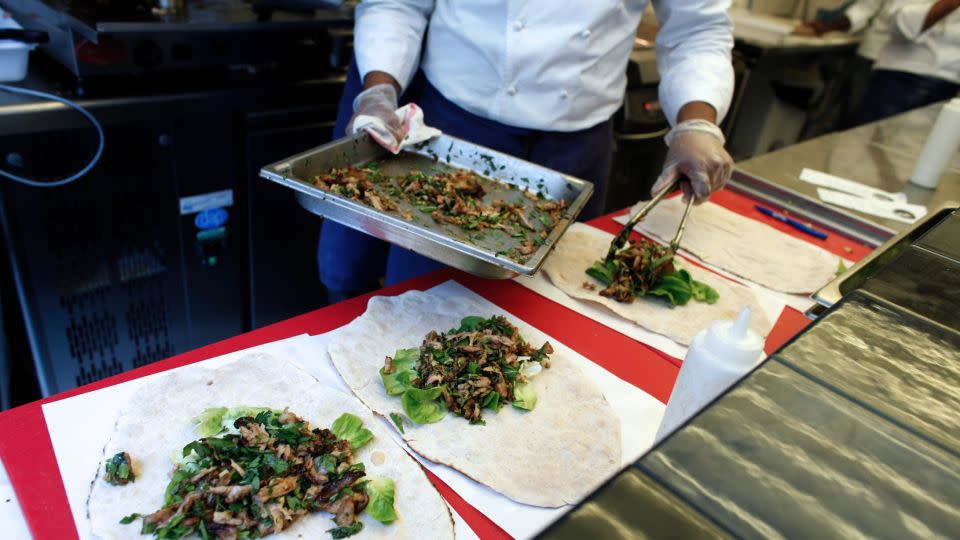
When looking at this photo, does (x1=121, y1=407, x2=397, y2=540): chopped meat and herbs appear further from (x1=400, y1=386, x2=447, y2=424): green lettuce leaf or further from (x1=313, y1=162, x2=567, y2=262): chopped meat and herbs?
(x1=313, y1=162, x2=567, y2=262): chopped meat and herbs

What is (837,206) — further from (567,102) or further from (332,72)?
(332,72)

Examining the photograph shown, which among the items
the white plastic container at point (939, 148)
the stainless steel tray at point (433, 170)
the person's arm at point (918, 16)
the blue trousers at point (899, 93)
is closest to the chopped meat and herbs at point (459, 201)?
the stainless steel tray at point (433, 170)

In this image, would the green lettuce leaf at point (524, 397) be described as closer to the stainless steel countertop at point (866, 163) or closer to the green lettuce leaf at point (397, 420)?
the green lettuce leaf at point (397, 420)

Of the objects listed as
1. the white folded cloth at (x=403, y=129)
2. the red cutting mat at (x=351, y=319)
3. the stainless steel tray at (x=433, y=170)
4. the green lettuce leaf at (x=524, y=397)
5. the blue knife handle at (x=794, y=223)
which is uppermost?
the white folded cloth at (x=403, y=129)

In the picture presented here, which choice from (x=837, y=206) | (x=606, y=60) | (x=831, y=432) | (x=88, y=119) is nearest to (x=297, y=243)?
(x=88, y=119)

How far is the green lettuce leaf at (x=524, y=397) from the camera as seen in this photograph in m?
1.13

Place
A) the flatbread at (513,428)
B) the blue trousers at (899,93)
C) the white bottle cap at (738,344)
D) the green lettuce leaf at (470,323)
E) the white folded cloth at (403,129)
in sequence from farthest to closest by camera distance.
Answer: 1. the blue trousers at (899,93)
2. the white folded cloth at (403,129)
3. the green lettuce leaf at (470,323)
4. the flatbread at (513,428)
5. the white bottle cap at (738,344)

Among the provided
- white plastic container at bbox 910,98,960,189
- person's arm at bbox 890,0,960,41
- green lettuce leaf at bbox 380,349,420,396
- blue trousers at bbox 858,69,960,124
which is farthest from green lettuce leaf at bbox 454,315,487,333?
blue trousers at bbox 858,69,960,124

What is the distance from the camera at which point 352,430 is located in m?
1.01

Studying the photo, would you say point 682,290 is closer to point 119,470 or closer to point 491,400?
point 491,400

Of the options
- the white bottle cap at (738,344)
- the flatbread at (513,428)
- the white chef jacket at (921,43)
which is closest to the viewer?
the white bottle cap at (738,344)

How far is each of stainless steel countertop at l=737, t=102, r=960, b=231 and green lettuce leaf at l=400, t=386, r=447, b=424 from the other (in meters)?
1.61

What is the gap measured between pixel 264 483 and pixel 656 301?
0.98m

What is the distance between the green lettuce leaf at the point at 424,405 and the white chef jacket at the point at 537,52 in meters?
0.94
